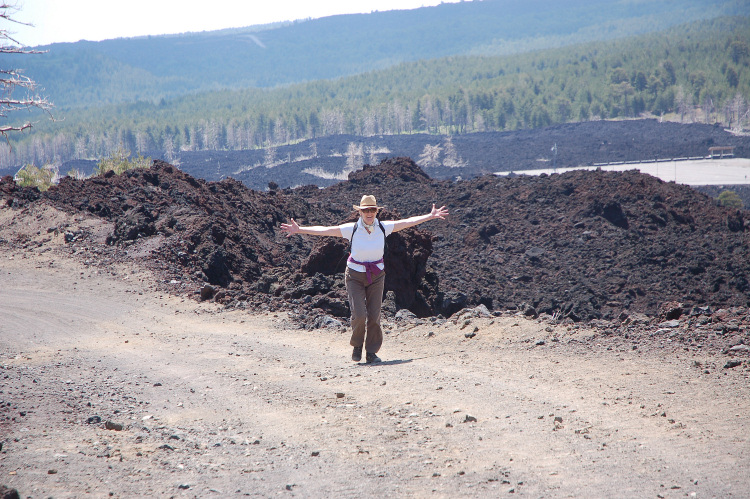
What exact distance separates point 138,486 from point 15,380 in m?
3.14

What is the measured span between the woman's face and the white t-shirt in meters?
0.08

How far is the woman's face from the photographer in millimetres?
7031

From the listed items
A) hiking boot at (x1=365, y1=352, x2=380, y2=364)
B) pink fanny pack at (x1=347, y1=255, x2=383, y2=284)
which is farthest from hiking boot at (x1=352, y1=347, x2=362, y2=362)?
pink fanny pack at (x1=347, y1=255, x2=383, y2=284)

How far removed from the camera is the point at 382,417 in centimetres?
532

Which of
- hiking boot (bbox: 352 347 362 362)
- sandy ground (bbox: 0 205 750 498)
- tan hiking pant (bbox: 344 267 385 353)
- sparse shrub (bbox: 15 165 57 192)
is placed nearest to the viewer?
sandy ground (bbox: 0 205 750 498)

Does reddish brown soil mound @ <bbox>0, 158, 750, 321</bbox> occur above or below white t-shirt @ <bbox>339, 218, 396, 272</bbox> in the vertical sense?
below

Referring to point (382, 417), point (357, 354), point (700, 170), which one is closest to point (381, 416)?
point (382, 417)

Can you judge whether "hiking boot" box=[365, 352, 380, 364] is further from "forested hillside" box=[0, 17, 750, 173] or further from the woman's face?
"forested hillside" box=[0, 17, 750, 173]

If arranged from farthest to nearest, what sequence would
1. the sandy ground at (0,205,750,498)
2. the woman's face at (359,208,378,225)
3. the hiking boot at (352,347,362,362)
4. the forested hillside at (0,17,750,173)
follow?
the forested hillside at (0,17,750,173) → the hiking boot at (352,347,362,362) → the woman's face at (359,208,378,225) → the sandy ground at (0,205,750,498)

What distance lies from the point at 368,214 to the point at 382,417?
7.82 feet

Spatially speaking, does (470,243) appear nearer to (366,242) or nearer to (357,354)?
(357,354)

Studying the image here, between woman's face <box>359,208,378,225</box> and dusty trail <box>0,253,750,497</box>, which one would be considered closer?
dusty trail <box>0,253,750,497</box>

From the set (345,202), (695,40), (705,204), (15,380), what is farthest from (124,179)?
(695,40)

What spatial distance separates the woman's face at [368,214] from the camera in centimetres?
703
